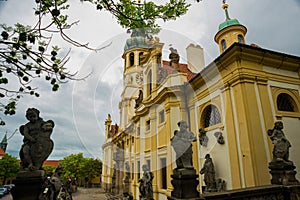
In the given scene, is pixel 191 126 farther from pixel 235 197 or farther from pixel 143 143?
pixel 235 197

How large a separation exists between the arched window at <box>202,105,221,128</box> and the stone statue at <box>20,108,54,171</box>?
7.94m

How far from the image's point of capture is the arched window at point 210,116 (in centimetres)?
984

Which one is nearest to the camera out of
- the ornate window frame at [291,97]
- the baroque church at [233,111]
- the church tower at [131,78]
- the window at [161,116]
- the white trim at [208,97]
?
the baroque church at [233,111]

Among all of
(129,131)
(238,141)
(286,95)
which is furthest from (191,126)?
(129,131)

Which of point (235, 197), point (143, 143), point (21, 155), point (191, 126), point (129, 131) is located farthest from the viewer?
point (129, 131)

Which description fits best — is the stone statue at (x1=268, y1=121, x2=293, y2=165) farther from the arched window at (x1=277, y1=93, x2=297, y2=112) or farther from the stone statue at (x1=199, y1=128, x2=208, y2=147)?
the stone statue at (x1=199, y1=128, x2=208, y2=147)

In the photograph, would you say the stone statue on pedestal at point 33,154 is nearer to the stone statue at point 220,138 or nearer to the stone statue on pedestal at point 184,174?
the stone statue on pedestal at point 184,174

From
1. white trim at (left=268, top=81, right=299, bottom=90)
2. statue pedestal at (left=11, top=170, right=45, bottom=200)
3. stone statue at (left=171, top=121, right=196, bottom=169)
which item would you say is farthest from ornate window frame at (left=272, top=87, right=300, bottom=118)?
statue pedestal at (left=11, top=170, right=45, bottom=200)

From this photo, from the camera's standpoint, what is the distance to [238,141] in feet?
25.9

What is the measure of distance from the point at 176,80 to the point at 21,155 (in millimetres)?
10500

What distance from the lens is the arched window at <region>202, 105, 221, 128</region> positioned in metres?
9.84

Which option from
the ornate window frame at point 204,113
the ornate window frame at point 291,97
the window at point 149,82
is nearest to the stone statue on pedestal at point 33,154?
the ornate window frame at point 204,113

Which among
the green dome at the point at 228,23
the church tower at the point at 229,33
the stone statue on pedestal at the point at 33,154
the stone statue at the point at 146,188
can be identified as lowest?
the stone statue at the point at 146,188

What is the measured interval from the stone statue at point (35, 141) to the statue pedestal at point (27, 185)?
0.12m
